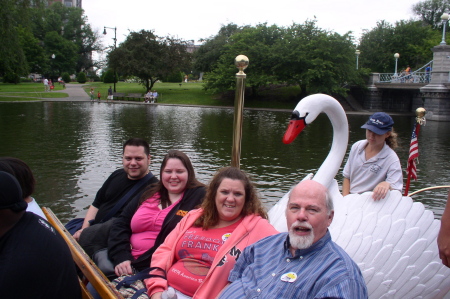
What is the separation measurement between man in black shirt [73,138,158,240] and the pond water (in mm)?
3104

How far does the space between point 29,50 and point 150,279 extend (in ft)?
194

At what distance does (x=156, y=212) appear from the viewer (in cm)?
366

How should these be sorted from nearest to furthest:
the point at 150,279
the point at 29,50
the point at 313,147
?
the point at 150,279 < the point at 313,147 < the point at 29,50

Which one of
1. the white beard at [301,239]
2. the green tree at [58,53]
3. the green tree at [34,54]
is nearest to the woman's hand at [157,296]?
the white beard at [301,239]

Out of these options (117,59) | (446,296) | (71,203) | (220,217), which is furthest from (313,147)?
(117,59)

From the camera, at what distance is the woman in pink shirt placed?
3564 mm

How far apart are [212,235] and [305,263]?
2.94 ft

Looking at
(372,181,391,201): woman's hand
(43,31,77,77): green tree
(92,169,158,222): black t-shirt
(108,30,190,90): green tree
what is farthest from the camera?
(43,31,77,77): green tree

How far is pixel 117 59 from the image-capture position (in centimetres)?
4028

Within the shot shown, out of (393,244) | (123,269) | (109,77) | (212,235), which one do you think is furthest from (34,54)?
(393,244)

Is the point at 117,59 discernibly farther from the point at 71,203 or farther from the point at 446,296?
the point at 446,296

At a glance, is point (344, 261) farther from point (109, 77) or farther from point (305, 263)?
point (109, 77)

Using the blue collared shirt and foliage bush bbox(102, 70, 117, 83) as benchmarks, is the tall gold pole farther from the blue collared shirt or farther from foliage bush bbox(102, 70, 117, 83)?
foliage bush bbox(102, 70, 117, 83)

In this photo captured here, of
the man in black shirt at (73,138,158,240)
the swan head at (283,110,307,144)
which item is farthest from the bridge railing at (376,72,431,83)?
the man in black shirt at (73,138,158,240)
